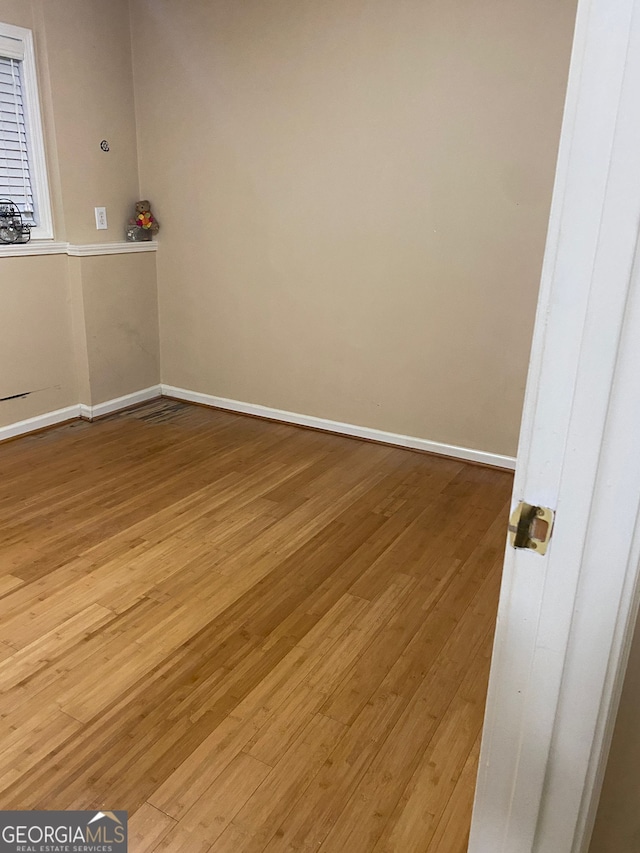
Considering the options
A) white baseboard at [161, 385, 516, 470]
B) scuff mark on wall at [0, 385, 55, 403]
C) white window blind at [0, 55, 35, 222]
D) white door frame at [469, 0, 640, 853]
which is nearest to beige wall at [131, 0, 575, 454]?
white baseboard at [161, 385, 516, 470]

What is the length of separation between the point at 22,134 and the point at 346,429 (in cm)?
236

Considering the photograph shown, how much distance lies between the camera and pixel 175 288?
4141 mm

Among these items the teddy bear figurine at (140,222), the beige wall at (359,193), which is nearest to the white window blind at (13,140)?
the teddy bear figurine at (140,222)

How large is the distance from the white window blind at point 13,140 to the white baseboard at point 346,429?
148 cm

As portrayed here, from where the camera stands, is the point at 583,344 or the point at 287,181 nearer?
the point at 583,344

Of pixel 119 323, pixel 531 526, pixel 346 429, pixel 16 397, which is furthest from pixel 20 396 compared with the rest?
pixel 531 526

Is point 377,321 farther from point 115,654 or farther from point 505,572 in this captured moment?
point 505,572

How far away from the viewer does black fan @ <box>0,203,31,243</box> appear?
3.36 meters

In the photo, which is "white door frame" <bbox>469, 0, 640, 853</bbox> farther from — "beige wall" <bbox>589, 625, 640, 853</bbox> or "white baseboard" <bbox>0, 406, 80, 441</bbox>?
"white baseboard" <bbox>0, 406, 80, 441</bbox>

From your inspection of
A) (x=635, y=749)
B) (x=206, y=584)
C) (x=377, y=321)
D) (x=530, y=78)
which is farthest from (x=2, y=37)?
(x=635, y=749)

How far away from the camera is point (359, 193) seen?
3.36 meters

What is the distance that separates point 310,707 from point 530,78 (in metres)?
2.70

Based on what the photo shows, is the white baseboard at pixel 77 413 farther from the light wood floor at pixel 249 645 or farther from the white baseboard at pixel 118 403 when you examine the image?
the light wood floor at pixel 249 645

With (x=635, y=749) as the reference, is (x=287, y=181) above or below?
above
